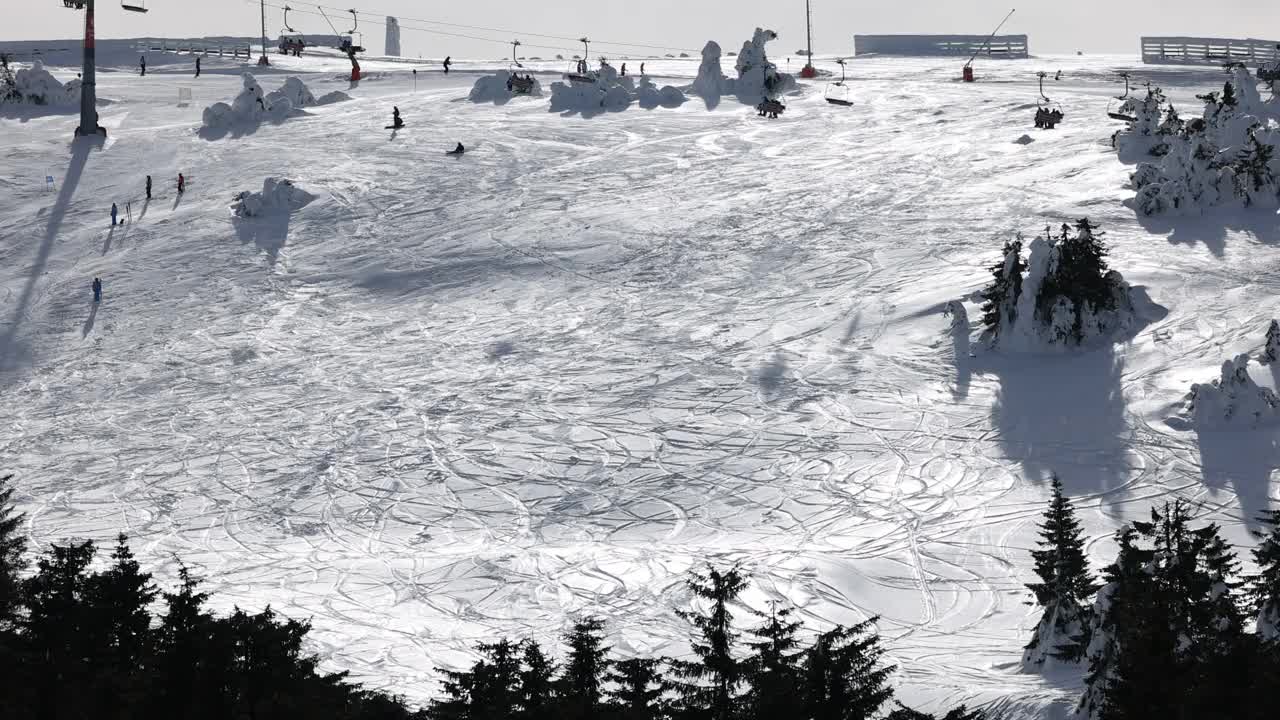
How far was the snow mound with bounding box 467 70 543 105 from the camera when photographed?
181 ft

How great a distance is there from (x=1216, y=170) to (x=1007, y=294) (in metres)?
10.3

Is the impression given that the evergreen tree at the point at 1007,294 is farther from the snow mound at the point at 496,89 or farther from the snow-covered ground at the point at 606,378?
the snow mound at the point at 496,89

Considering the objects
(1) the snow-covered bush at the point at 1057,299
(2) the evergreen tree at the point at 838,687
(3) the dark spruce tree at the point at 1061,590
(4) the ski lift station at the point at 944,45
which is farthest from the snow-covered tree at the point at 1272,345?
(4) the ski lift station at the point at 944,45

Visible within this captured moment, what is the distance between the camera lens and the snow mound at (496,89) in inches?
2170

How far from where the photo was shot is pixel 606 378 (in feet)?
93.9

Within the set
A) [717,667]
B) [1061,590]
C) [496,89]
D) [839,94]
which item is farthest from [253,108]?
[717,667]

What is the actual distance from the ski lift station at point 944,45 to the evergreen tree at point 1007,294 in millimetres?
41420

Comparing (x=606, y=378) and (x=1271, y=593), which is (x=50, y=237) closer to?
(x=606, y=378)

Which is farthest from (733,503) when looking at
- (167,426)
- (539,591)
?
(167,426)

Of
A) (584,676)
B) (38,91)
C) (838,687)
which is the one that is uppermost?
(38,91)

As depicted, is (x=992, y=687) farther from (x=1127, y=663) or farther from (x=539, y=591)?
(x=539, y=591)

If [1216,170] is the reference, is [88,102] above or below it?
above

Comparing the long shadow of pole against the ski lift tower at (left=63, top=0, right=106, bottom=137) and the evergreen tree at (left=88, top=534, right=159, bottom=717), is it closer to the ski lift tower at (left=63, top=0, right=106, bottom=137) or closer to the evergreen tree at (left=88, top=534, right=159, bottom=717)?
the ski lift tower at (left=63, top=0, right=106, bottom=137)

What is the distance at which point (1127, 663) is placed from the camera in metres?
9.85
